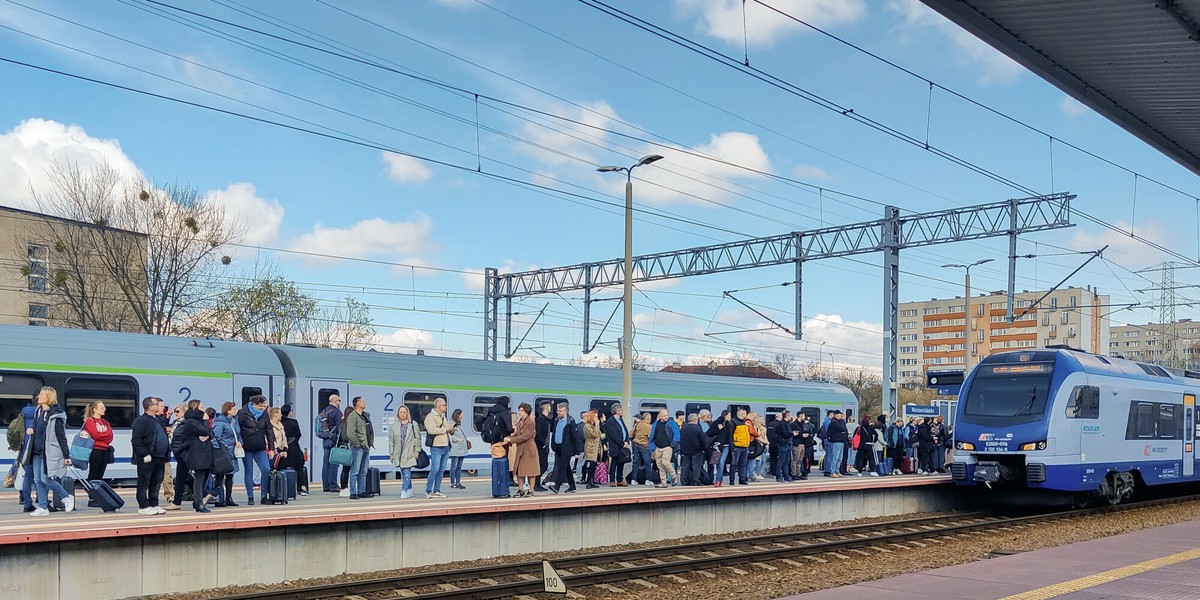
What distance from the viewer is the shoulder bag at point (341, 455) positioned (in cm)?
1736

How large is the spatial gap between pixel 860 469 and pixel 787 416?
13.9ft

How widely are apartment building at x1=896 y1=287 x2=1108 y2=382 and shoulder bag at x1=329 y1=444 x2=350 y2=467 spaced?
108364 millimetres

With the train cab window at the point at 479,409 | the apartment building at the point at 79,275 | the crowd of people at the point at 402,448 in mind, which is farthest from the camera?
the apartment building at the point at 79,275

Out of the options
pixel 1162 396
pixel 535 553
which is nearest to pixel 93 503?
pixel 535 553

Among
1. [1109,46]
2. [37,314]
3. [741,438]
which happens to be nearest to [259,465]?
[741,438]

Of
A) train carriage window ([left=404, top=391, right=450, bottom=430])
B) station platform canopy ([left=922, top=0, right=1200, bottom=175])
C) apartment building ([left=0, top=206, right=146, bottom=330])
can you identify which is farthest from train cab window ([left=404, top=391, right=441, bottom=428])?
apartment building ([left=0, top=206, right=146, bottom=330])

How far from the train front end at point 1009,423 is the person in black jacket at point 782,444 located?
3.39 metres

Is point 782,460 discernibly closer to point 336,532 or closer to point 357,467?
point 357,467

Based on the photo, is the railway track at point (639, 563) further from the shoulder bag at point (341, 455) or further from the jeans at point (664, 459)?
the shoulder bag at point (341, 455)

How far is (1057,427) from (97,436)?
16.4 meters

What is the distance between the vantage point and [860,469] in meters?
26.0

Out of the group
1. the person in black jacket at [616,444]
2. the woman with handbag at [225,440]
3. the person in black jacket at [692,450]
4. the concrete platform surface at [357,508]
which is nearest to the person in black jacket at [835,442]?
the concrete platform surface at [357,508]

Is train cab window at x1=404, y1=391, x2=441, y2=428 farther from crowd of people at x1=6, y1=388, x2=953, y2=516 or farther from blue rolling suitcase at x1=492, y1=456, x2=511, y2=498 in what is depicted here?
blue rolling suitcase at x1=492, y1=456, x2=511, y2=498

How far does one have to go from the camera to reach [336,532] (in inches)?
520
